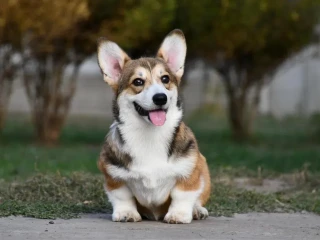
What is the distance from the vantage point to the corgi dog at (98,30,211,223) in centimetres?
722

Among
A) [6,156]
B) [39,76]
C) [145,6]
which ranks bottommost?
[6,156]

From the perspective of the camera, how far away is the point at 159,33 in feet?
54.6

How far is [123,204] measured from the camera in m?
7.39

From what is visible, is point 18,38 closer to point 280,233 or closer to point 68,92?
point 68,92

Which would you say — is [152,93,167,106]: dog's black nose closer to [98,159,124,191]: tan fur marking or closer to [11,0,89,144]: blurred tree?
[98,159,124,191]: tan fur marking

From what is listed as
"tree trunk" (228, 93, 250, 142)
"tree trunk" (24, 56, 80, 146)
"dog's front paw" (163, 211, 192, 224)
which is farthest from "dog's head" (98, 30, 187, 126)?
"tree trunk" (228, 93, 250, 142)

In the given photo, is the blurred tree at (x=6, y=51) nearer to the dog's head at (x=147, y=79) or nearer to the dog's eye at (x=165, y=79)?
the dog's head at (x=147, y=79)

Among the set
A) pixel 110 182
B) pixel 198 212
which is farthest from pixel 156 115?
pixel 198 212

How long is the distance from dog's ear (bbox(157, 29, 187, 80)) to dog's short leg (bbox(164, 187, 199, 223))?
3.61 feet

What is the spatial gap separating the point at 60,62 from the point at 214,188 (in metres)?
7.82

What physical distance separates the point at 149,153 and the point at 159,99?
0.53m

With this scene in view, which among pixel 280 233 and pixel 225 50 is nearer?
pixel 280 233

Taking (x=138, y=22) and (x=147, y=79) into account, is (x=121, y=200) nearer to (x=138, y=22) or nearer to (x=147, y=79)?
(x=147, y=79)

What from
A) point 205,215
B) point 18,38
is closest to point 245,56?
point 18,38
